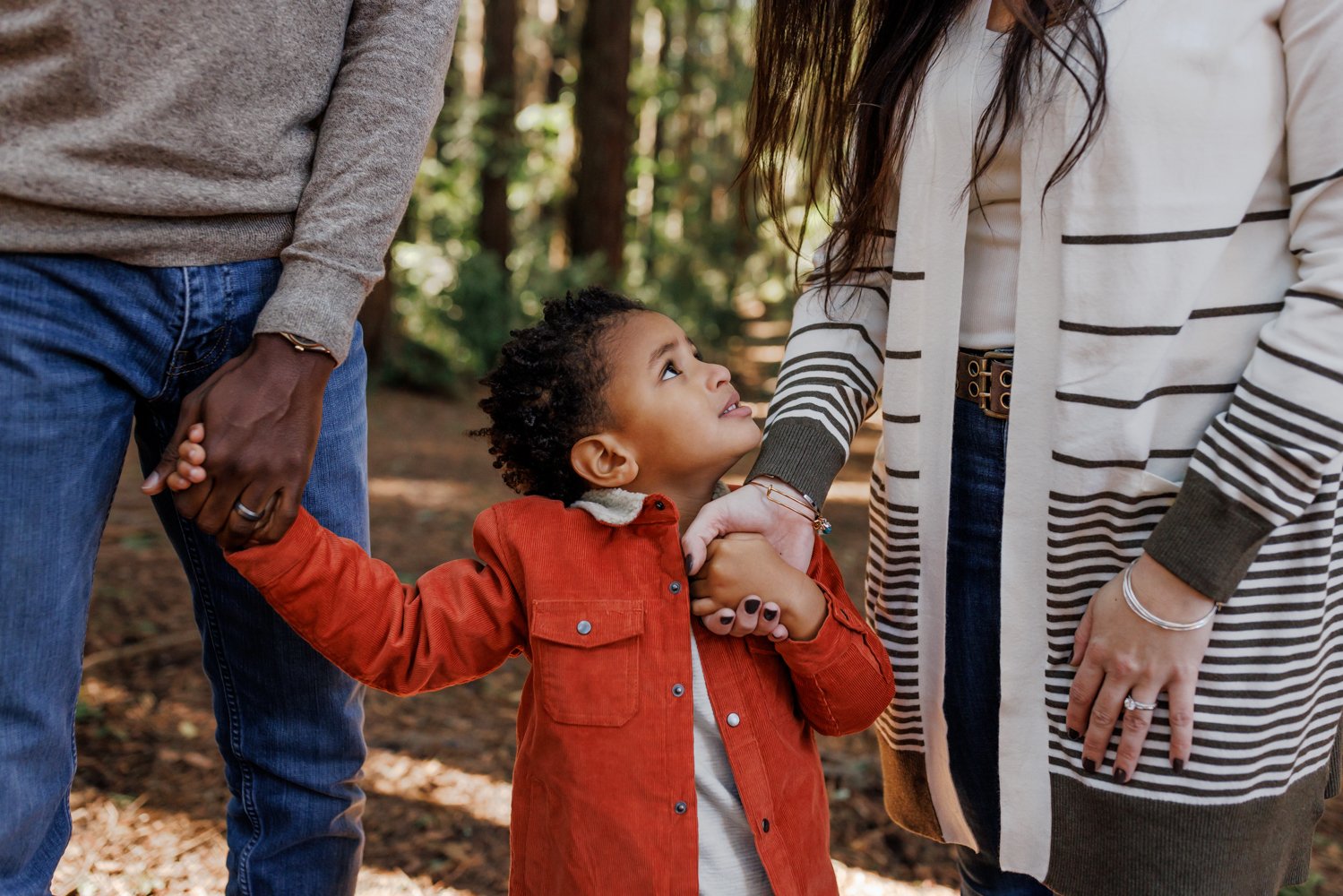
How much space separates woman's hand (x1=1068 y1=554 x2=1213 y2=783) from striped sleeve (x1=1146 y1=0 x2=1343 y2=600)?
0.04m

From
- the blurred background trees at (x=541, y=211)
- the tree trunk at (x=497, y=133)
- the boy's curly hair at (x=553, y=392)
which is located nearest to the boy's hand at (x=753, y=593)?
the boy's curly hair at (x=553, y=392)

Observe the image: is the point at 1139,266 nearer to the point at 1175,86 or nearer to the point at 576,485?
the point at 1175,86

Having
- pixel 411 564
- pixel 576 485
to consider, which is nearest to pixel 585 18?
pixel 411 564

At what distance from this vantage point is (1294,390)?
1.32 m

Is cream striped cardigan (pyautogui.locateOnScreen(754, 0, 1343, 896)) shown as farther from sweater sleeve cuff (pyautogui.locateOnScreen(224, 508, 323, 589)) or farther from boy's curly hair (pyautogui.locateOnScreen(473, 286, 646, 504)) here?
sweater sleeve cuff (pyautogui.locateOnScreen(224, 508, 323, 589))

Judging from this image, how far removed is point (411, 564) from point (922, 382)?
427 cm

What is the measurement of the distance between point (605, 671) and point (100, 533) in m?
0.81

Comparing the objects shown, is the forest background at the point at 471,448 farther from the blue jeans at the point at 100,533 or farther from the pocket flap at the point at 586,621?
the blue jeans at the point at 100,533

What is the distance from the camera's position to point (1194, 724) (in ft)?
4.87

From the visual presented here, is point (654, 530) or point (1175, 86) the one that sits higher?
point (1175, 86)

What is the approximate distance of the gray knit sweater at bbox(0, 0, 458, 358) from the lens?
57.5 inches

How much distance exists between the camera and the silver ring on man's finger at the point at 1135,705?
1.48 metres

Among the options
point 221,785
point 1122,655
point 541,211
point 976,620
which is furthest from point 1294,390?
point 541,211

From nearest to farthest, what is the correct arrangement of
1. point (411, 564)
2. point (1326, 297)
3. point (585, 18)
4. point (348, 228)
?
point (1326, 297), point (348, 228), point (411, 564), point (585, 18)
